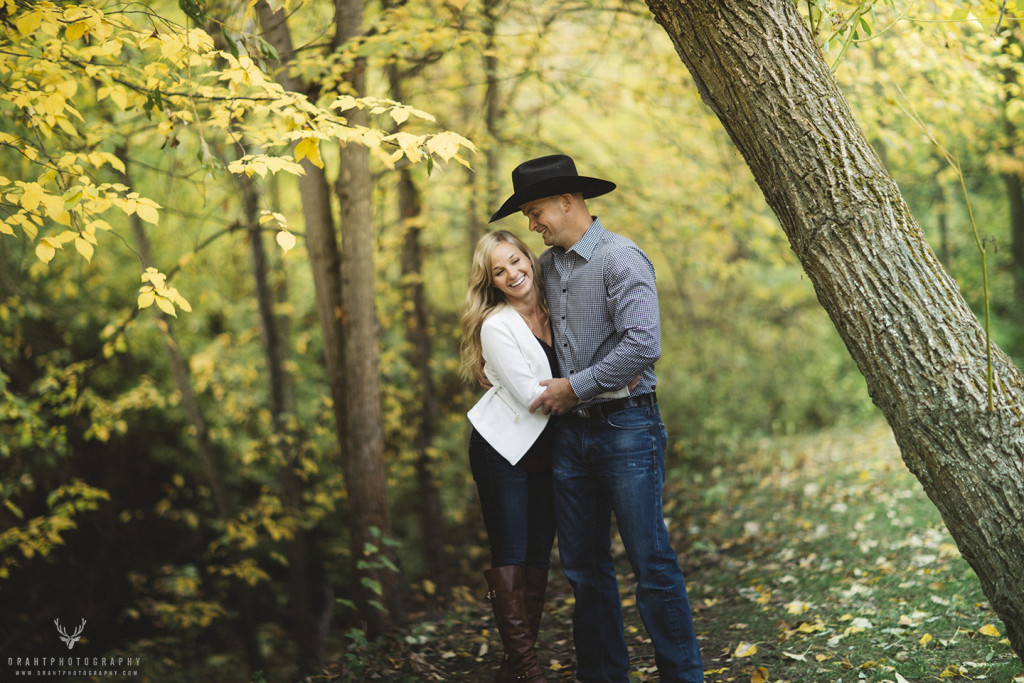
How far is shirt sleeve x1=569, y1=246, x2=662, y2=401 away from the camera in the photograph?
2793 mm

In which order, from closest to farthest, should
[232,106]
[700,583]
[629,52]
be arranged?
[232,106] < [700,583] < [629,52]

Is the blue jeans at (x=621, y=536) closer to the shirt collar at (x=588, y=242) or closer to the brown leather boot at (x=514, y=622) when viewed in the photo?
the brown leather boot at (x=514, y=622)

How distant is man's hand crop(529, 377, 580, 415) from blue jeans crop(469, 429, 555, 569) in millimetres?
328

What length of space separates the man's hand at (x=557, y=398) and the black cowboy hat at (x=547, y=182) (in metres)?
0.79

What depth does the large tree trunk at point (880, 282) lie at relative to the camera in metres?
2.47

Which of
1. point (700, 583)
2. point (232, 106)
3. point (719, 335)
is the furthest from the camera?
point (719, 335)

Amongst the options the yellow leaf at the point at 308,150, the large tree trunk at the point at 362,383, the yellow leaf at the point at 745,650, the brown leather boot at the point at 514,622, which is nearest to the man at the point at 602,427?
the brown leather boot at the point at 514,622

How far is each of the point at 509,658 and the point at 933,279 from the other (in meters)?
2.30

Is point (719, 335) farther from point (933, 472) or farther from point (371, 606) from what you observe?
point (933, 472)

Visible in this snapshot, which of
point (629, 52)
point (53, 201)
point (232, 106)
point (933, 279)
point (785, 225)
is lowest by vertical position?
point (933, 279)

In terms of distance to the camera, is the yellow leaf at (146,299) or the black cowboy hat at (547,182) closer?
the yellow leaf at (146,299)

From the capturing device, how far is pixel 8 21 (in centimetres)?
289

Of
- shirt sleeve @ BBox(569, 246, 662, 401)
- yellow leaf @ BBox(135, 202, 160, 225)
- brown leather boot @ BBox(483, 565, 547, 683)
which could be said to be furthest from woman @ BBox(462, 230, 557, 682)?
yellow leaf @ BBox(135, 202, 160, 225)

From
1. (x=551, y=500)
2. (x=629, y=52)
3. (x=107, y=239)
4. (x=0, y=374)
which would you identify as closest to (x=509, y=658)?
(x=551, y=500)
